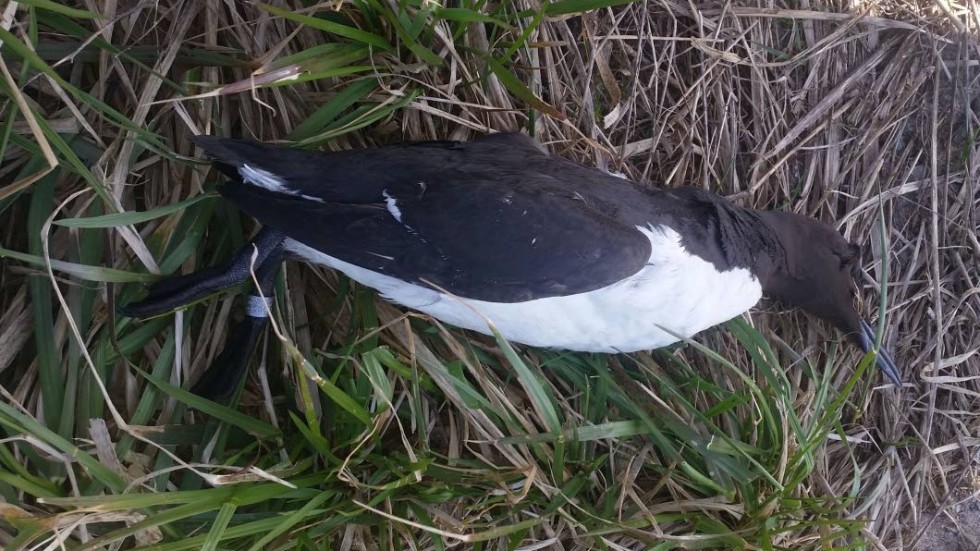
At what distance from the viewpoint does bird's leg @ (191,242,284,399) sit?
1.62 m

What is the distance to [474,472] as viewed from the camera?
1623mm

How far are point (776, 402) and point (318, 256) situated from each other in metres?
1.25

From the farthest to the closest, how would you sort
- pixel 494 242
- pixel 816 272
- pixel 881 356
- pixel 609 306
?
pixel 881 356 → pixel 816 272 → pixel 609 306 → pixel 494 242

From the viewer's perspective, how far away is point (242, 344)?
1.65 metres

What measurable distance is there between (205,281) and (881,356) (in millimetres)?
2026

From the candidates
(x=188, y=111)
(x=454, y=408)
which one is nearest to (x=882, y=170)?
(x=454, y=408)

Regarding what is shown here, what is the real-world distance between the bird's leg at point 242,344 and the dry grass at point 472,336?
73mm

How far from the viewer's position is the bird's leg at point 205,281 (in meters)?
1.54

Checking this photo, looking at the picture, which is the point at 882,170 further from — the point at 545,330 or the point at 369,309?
the point at 369,309

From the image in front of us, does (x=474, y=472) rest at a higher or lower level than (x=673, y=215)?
lower

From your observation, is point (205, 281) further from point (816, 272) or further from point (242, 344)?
point (816, 272)

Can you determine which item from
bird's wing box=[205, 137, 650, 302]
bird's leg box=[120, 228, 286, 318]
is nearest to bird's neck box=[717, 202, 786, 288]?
bird's wing box=[205, 137, 650, 302]

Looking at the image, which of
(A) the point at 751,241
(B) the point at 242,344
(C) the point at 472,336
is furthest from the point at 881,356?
(B) the point at 242,344

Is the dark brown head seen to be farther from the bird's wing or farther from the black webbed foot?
the black webbed foot
